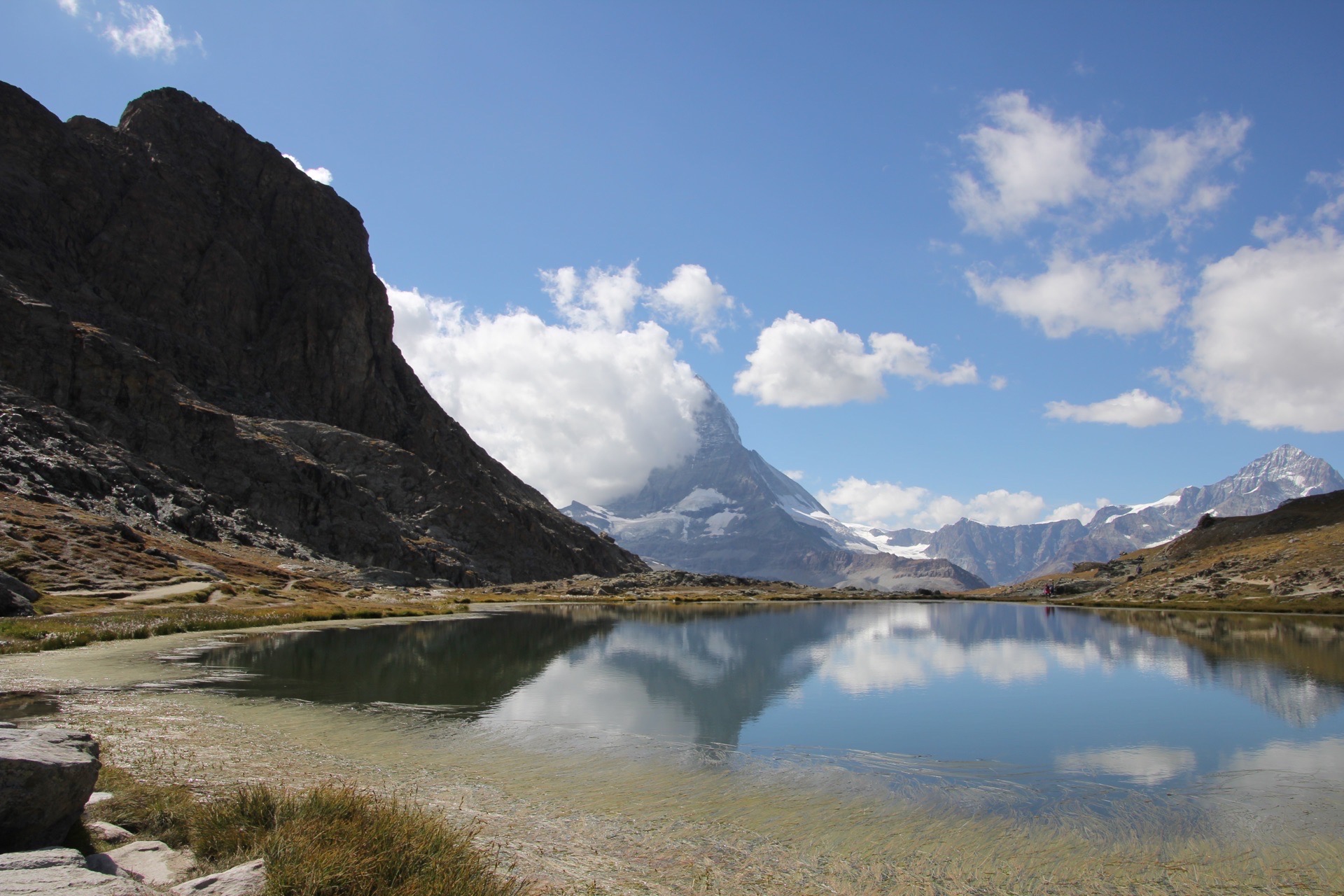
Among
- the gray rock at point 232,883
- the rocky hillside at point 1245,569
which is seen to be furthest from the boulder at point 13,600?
the rocky hillside at point 1245,569

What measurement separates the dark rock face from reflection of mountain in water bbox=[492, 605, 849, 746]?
2914 inches

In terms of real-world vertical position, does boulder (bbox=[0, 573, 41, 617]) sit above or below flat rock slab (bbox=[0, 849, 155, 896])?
above

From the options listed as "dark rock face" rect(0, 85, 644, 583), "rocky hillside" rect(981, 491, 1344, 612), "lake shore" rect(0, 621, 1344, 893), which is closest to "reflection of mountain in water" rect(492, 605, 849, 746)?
"lake shore" rect(0, 621, 1344, 893)

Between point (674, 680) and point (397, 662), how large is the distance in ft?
46.0

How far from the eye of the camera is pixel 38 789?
9.54m

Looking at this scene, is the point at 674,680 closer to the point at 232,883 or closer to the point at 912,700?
the point at 912,700

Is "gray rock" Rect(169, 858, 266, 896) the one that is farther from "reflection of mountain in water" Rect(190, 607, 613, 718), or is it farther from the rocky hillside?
the rocky hillside

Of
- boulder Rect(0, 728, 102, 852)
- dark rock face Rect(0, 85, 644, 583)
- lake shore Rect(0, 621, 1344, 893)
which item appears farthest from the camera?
dark rock face Rect(0, 85, 644, 583)

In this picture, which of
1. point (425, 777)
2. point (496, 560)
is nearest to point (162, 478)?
point (496, 560)

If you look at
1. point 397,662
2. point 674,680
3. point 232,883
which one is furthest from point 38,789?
point 397,662

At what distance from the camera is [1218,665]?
145 ft

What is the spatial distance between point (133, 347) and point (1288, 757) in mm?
158301

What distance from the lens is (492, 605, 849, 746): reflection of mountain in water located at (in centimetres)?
2688

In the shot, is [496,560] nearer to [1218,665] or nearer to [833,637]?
[833,637]
